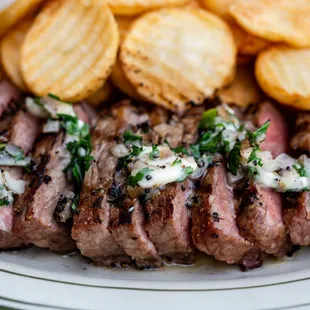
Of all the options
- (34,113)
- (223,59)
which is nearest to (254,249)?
(223,59)

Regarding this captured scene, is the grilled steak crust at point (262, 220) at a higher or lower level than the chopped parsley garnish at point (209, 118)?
lower

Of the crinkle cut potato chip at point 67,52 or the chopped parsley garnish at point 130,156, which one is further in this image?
the crinkle cut potato chip at point 67,52

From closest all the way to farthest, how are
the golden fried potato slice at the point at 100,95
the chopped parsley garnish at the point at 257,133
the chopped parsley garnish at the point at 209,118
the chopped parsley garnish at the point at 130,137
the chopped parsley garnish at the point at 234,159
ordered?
the chopped parsley garnish at the point at 234,159
the chopped parsley garnish at the point at 257,133
the chopped parsley garnish at the point at 130,137
the chopped parsley garnish at the point at 209,118
the golden fried potato slice at the point at 100,95

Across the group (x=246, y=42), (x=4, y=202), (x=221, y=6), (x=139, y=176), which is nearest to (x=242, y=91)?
(x=246, y=42)

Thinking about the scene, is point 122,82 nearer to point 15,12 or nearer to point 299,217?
point 15,12

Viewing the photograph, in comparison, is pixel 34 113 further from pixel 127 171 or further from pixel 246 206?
pixel 246 206

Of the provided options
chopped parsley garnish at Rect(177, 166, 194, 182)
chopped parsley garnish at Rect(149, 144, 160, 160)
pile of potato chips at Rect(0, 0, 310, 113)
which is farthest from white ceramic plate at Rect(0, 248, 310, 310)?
pile of potato chips at Rect(0, 0, 310, 113)

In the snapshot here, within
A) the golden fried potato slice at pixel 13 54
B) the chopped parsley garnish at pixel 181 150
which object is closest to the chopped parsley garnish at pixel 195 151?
the chopped parsley garnish at pixel 181 150

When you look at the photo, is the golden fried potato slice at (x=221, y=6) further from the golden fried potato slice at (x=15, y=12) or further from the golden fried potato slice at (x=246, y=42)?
the golden fried potato slice at (x=15, y=12)
